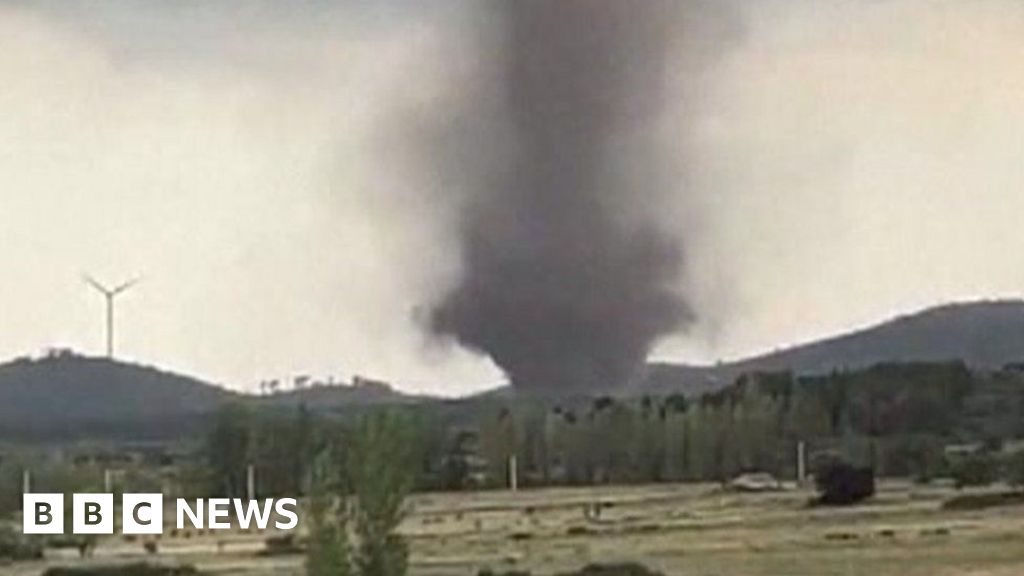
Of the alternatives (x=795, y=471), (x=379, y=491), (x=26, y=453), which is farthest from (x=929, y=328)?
(x=26, y=453)

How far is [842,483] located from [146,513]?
24.5ft

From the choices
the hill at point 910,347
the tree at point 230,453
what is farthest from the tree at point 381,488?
the hill at point 910,347

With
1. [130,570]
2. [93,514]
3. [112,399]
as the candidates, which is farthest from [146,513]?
[112,399]

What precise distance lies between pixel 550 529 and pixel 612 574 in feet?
2.64

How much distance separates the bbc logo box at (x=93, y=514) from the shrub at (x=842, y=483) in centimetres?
713

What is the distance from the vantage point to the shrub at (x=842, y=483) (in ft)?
98.0

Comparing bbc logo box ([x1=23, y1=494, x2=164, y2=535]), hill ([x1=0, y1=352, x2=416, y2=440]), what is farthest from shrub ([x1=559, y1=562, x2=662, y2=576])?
bbc logo box ([x1=23, y1=494, x2=164, y2=535])

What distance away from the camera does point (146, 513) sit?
28.8 meters

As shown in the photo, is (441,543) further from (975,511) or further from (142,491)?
(975,511)

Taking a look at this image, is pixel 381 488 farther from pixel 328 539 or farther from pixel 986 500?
pixel 986 500

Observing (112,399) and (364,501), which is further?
(112,399)

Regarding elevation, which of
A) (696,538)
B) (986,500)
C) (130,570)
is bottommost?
(130,570)

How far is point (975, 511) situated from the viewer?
29609 millimetres

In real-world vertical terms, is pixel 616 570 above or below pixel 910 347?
below
